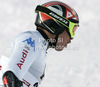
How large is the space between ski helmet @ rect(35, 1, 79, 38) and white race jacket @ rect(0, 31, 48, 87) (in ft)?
1.30

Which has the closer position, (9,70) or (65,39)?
(9,70)

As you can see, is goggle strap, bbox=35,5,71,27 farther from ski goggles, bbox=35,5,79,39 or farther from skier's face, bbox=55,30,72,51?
skier's face, bbox=55,30,72,51

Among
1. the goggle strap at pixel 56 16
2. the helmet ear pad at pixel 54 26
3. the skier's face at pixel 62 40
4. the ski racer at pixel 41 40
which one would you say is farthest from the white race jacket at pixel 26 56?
the goggle strap at pixel 56 16

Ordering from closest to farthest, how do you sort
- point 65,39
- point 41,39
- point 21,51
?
point 21,51
point 41,39
point 65,39

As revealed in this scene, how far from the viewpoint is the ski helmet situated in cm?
425

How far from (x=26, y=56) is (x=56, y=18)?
4.48ft

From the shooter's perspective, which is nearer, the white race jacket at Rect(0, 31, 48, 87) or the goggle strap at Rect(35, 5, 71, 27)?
the white race jacket at Rect(0, 31, 48, 87)

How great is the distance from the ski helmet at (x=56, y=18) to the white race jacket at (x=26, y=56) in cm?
40

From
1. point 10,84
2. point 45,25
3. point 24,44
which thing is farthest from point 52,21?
point 10,84

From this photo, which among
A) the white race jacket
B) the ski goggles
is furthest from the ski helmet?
the white race jacket

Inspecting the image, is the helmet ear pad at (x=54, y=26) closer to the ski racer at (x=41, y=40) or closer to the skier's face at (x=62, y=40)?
the ski racer at (x=41, y=40)

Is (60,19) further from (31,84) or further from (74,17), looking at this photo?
(31,84)

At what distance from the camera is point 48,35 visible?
4.21m

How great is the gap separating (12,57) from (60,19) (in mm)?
1644
